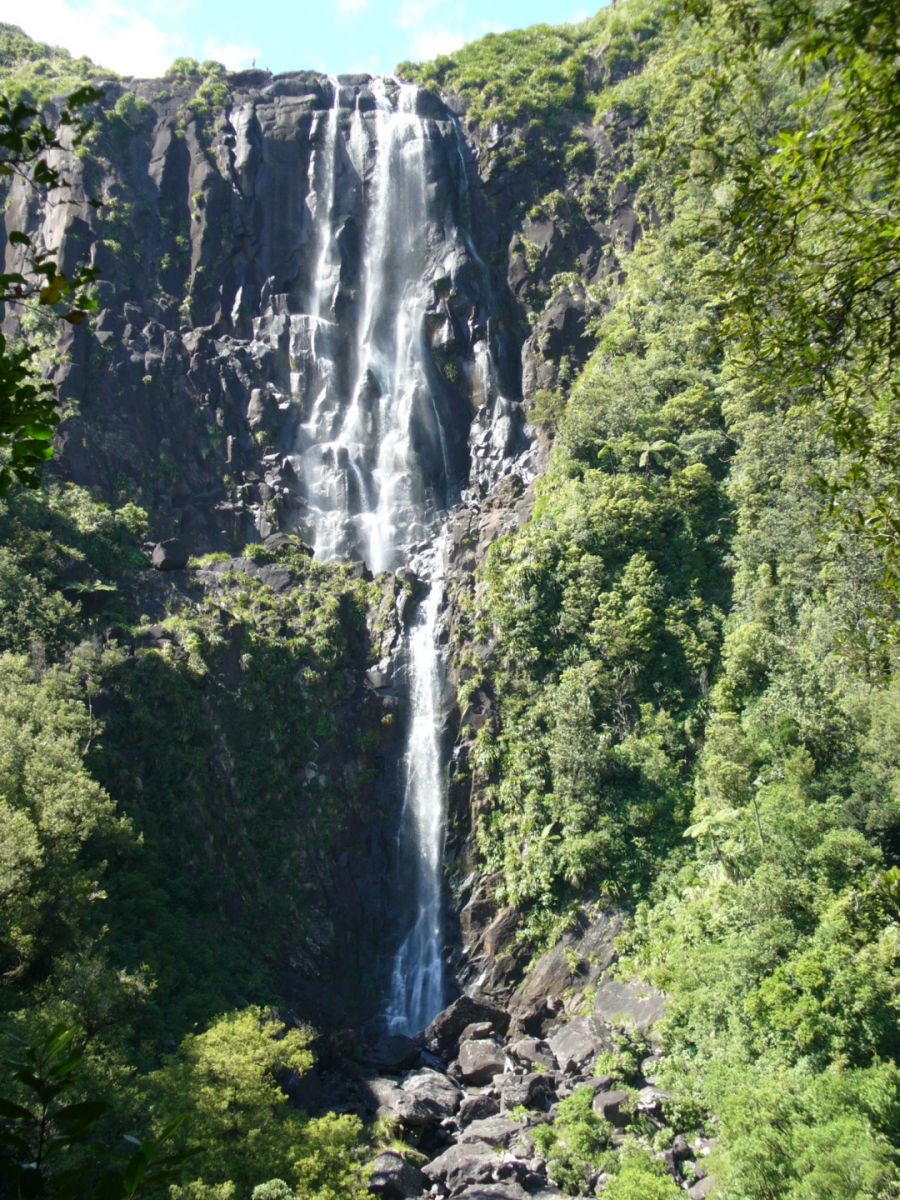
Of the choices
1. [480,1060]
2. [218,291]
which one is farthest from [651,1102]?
[218,291]

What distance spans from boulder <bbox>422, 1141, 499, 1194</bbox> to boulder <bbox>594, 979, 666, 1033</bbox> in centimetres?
365

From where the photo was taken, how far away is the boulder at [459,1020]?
21547 mm

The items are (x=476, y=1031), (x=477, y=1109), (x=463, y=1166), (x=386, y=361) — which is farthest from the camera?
(x=386, y=361)

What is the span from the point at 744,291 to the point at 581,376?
93.1ft

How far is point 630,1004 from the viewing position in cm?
1811

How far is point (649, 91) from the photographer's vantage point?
38625 millimetres

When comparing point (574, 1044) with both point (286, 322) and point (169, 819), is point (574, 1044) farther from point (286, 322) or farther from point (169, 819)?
point (286, 322)

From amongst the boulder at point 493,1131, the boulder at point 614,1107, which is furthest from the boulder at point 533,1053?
the boulder at point 614,1107

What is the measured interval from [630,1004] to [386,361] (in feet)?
92.0

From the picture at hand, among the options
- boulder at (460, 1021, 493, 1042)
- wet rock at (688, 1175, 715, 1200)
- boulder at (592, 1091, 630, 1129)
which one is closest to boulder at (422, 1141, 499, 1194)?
boulder at (592, 1091, 630, 1129)

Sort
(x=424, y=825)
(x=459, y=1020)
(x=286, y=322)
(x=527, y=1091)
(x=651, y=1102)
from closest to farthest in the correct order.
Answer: (x=651, y=1102), (x=527, y=1091), (x=459, y=1020), (x=424, y=825), (x=286, y=322)

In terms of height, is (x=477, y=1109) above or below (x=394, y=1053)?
below

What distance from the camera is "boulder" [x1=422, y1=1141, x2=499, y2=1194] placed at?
15344 mm

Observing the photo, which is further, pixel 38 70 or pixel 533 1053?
pixel 38 70
